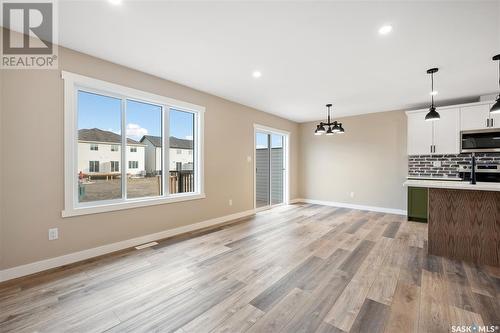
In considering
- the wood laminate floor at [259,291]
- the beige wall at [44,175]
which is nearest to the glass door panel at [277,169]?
the wood laminate floor at [259,291]

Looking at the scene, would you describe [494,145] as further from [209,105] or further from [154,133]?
[154,133]

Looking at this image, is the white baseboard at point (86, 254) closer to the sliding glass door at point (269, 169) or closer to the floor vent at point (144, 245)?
the floor vent at point (144, 245)

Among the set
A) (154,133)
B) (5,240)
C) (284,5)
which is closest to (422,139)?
(284,5)

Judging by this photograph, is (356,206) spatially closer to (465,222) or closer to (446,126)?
(446,126)

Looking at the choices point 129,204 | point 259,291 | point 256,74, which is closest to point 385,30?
point 256,74

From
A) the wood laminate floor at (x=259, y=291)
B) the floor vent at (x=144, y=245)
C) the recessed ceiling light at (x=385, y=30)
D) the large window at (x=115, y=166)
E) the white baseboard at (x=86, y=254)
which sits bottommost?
the wood laminate floor at (x=259, y=291)

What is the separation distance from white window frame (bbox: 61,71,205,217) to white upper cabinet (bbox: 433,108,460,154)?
510cm

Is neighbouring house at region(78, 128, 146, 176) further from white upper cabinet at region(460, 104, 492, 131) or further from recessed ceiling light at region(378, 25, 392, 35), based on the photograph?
white upper cabinet at region(460, 104, 492, 131)

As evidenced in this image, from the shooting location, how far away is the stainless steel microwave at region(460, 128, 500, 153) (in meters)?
4.34

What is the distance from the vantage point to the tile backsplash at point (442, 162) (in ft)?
15.0

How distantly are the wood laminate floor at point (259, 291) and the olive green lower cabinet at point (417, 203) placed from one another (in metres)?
1.64

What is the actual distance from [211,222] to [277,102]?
307 cm

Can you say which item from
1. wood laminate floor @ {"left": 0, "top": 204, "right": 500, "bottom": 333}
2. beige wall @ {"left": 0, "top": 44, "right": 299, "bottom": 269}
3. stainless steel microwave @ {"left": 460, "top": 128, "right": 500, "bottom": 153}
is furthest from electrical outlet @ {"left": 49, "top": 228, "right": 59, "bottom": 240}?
stainless steel microwave @ {"left": 460, "top": 128, "right": 500, "bottom": 153}

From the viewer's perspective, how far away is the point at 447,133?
187 inches
